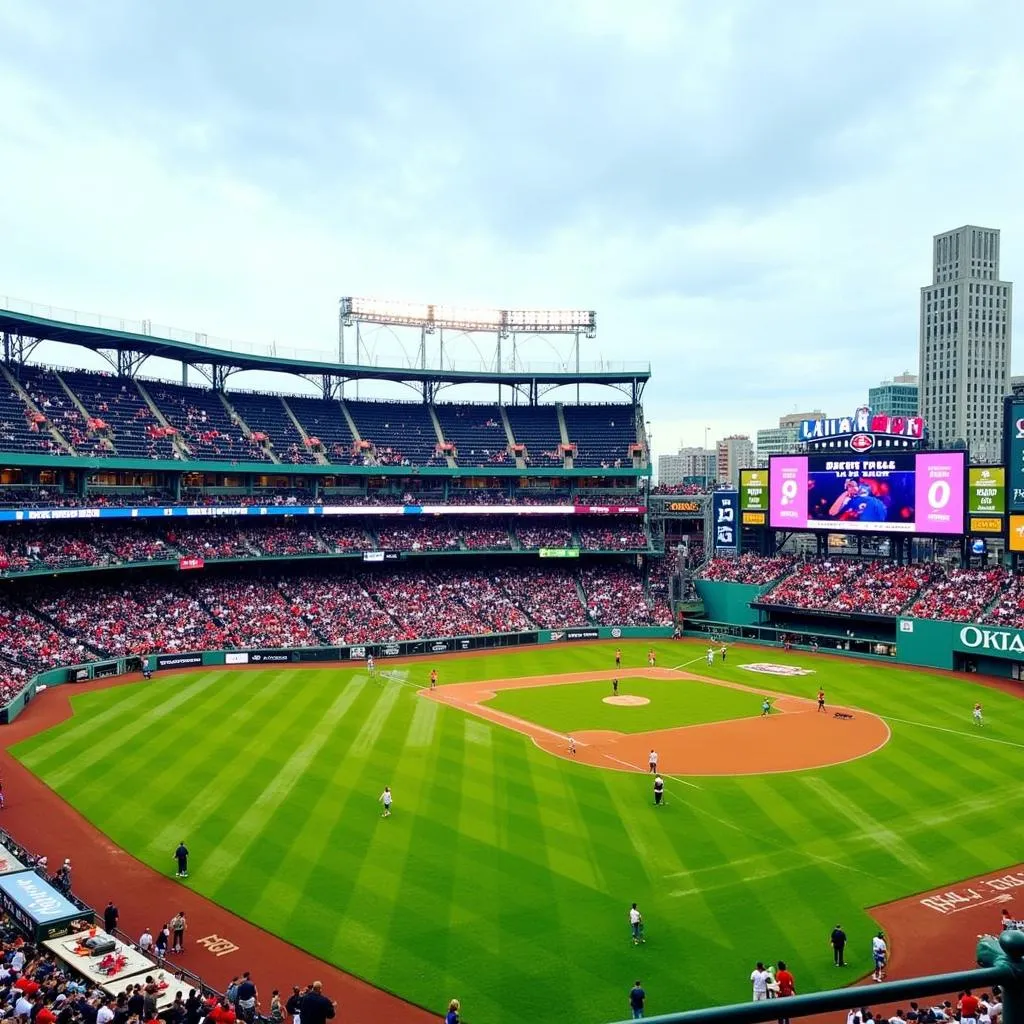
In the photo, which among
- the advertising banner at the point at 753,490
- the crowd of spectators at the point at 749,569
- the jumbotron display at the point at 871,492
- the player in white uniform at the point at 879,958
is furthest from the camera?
the crowd of spectators at the point at 749,569

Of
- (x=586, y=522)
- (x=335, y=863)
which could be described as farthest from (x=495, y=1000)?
(x=586, y=522)

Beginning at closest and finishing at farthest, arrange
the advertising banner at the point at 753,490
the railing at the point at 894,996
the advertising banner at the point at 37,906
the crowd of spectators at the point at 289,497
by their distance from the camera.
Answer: the railing at the point at 894,996 < the advertising banner at the point at 37,906 < the crowd of spectators at the point at 289,497 < the advertising banner at the point at 753,490

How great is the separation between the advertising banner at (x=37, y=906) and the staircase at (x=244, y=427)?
52.0 metres

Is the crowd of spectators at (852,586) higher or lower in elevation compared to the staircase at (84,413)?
lower

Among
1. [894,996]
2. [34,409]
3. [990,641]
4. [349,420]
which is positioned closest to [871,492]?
[990,641]

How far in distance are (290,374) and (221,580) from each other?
22.6 metres

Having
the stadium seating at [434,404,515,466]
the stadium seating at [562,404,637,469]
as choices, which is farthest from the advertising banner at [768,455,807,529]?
the stadium seating at [434,404,515,466]

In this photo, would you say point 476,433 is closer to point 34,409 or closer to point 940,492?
point 34,409

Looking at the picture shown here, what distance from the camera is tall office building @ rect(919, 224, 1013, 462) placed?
605 feet

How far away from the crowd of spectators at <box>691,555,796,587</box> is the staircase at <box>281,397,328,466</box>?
35406 mm

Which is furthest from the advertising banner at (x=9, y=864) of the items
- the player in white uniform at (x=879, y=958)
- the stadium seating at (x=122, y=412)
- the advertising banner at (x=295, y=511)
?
the stadium seating at (x=122, y=412)

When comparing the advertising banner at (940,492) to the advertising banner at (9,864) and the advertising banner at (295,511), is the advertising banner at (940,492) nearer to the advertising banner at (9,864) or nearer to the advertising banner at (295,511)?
the advertising banner at (295,511)

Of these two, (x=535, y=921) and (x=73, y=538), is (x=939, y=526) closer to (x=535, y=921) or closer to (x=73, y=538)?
(x=535, y=921)

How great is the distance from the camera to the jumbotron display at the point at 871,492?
6425cm
